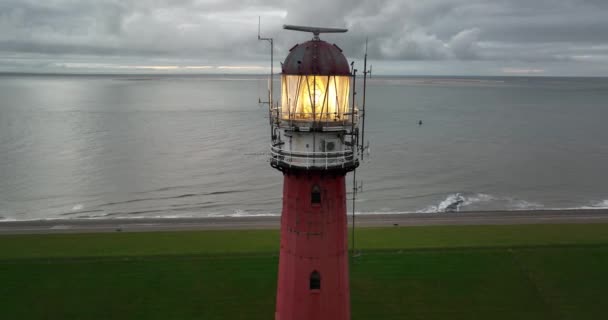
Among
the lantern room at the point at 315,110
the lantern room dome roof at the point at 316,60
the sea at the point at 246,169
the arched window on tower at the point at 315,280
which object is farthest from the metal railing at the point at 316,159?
the sea at the point at 246,169

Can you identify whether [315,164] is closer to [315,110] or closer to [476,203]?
[315,110]

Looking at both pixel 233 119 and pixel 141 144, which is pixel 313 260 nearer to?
pixel 141 144

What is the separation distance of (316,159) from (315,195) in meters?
0.81

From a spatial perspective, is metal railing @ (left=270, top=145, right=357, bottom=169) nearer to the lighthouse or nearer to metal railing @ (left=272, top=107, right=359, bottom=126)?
the lighthouse

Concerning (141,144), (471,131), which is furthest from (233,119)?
(471,131)

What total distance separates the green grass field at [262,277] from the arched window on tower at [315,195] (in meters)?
17.1

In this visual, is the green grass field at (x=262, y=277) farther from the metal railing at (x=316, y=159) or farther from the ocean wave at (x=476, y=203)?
the metal railing at (x=316, y=159)

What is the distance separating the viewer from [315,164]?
32.3 feet

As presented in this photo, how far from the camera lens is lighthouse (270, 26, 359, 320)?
9.83 meters

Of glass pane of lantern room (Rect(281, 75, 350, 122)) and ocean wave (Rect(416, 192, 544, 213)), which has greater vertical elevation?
glass pane of lantern room (Rect(281, 75, 350, 122))

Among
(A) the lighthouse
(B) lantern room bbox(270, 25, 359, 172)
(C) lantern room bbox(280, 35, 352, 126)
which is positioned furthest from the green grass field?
(C) lantern room bbox(280, 35, 352, 126)

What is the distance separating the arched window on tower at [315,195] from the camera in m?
10.2

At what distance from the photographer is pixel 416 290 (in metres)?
28.0

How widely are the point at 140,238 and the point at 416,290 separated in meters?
21.4
